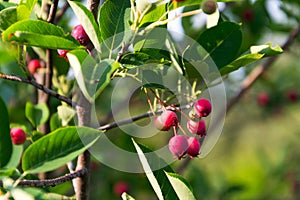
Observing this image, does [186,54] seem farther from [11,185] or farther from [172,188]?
[11,185]

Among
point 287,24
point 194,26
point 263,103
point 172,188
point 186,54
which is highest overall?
point 186,54

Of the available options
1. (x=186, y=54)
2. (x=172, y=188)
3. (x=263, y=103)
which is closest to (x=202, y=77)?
(x=186, y=54)

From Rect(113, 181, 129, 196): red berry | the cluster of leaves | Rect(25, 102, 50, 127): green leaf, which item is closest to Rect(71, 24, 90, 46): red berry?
the cluster of leaves

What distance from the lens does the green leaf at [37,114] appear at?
1338 millimetres

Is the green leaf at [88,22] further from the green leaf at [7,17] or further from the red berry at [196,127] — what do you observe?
the red berry at [196,127]

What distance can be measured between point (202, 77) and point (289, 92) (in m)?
2.01

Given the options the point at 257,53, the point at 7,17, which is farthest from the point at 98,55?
the point at 257,53

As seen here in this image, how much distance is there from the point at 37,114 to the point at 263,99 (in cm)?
175

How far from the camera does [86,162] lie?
1036 millimetres

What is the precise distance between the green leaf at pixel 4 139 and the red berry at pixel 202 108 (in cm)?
33

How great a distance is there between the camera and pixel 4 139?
0.93 meters

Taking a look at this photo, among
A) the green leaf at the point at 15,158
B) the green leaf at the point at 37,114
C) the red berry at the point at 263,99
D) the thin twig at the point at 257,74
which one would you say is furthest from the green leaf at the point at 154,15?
the red berry at the point at 263,99

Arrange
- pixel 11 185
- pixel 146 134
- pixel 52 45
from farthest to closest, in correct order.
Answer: pixel 146 134 → pixel 52 45 → pixel 11 185

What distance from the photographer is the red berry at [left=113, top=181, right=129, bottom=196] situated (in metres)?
2.36
